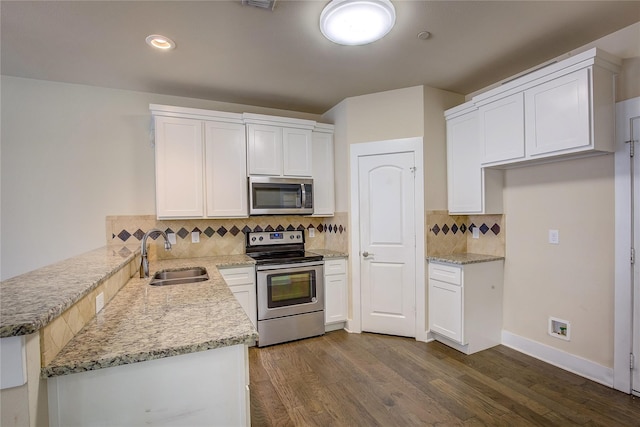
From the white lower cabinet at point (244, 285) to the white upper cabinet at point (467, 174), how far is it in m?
2.20

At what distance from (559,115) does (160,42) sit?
9.78 feet

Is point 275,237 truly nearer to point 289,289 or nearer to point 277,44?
point 289,289

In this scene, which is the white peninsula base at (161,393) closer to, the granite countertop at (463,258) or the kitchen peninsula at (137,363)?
the kitchen peninsula at (137,363)

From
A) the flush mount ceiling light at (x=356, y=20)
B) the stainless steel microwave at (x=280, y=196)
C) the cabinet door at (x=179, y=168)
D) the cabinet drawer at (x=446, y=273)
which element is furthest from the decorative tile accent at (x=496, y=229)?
the cabinet door at (x=179, y=168)

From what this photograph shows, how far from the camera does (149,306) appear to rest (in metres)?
1.56

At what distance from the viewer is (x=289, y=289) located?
10.5 ft

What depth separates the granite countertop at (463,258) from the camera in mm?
2842

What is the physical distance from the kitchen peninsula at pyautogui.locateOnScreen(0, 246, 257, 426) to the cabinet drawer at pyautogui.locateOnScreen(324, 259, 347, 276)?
202 centimetres

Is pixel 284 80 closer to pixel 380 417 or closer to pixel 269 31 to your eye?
pixel 269 31

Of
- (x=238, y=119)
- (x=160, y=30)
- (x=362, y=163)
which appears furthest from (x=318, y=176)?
(x=160, y=30)

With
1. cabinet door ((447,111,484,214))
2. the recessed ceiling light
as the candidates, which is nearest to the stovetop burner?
cabinet door ((447,111,484,214))

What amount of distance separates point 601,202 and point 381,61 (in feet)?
6.69

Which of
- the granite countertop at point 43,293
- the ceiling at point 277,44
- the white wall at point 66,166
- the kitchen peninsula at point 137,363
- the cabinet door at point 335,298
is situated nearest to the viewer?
the granite countertop at point 43,293

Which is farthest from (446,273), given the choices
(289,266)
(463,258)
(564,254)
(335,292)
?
(289,266)
